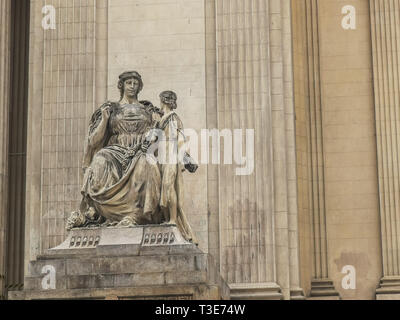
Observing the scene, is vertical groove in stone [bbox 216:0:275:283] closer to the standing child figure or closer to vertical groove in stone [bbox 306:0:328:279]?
vertical groove in stone [bbox 306:0:328:279]

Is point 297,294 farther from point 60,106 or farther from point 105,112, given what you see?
point 60,106

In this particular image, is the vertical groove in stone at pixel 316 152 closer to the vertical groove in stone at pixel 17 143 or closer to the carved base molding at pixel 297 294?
the carved base molding at pixel 297 294

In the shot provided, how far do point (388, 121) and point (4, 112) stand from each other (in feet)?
26.0

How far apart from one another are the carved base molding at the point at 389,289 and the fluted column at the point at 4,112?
7.64m

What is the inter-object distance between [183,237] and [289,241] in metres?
4.70


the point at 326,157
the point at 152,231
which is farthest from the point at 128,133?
the point at 326,157

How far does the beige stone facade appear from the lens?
2539 centimetres

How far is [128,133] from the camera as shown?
2192cm

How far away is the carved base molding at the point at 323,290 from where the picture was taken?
86.2ft

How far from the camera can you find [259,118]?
25609 mm

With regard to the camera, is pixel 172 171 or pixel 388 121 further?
pixel 388 121

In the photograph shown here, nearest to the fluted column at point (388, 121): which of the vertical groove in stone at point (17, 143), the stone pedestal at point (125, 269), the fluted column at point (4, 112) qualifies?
the stone pedestal at point (125, 269)

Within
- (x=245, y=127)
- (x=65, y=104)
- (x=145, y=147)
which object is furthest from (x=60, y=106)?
(x=145, y=147)

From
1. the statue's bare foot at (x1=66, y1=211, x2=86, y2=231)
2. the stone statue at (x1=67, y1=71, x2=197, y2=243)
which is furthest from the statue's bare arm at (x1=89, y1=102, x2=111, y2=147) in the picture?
the statue's bare foot at (x1=66, y1=211, x2=86, y2=231)
